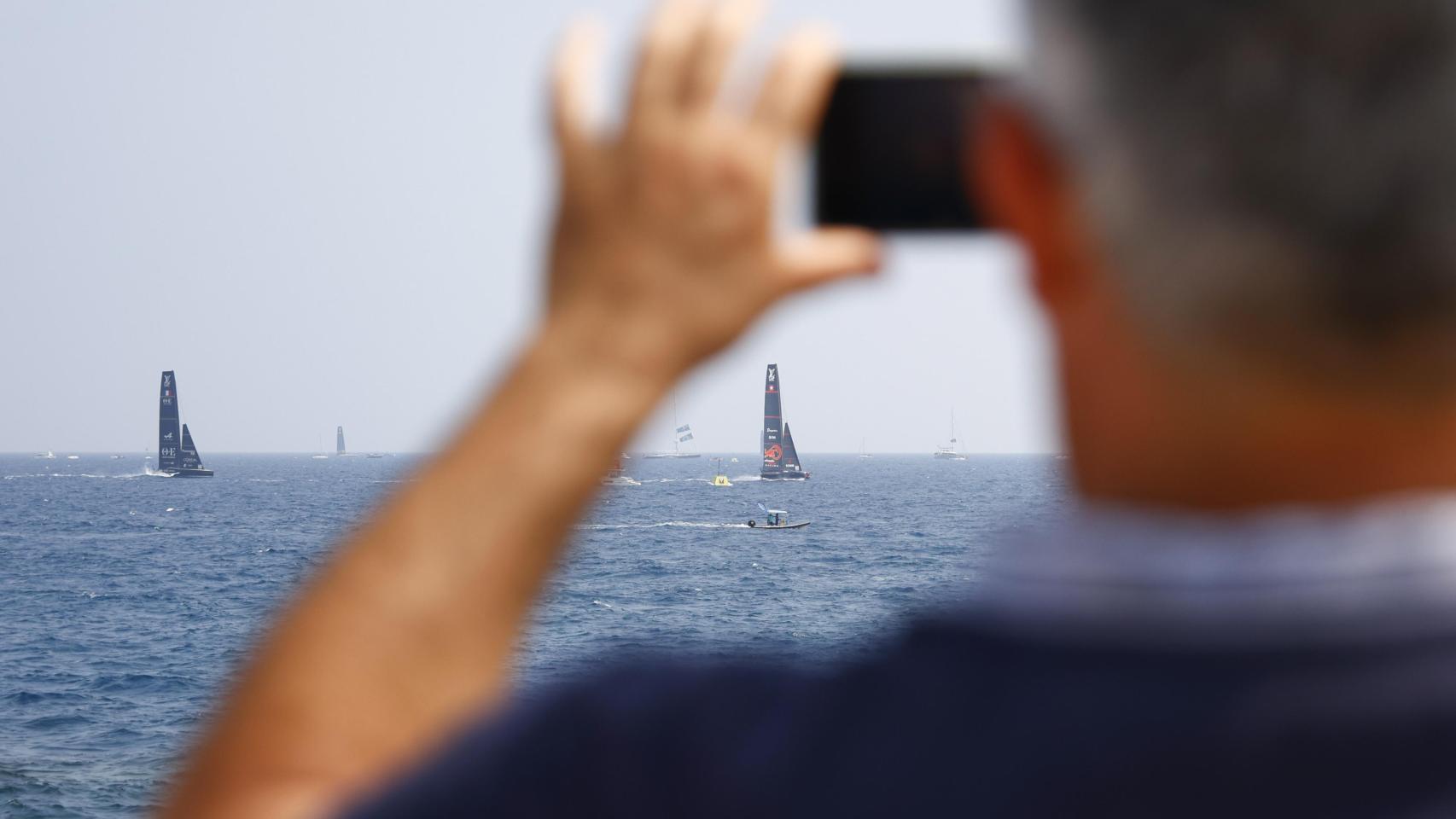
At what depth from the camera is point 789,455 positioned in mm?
122000

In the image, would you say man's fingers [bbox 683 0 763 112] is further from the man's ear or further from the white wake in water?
the white wake in water

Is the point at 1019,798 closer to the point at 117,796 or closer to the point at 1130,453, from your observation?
the point at 1130,453

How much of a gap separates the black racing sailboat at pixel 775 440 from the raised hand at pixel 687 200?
306ft

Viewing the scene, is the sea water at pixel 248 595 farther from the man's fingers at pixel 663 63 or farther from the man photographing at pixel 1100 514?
the man's fingers at pixel 663 63

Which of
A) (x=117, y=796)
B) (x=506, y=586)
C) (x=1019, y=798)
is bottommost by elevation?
(x=117, y=796)

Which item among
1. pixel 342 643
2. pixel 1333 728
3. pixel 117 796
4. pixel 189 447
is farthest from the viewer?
pixel 189 447

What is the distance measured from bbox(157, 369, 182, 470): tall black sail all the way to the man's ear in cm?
12363

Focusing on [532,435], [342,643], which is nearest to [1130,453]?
[532,435]

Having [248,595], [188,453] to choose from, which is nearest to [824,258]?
[248,595]

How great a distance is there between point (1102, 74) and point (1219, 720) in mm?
371

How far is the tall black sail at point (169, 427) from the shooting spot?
381ft

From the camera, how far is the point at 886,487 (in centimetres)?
14350

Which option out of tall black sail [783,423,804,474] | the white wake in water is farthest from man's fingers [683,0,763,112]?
tall black sail [783,423,804,474]

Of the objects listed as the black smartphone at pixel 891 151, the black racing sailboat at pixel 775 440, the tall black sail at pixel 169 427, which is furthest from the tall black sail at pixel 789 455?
the black smartphone at pixel 891 151
